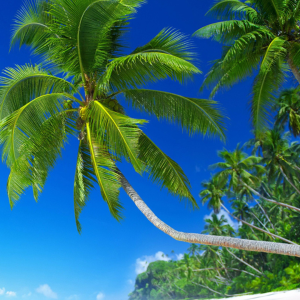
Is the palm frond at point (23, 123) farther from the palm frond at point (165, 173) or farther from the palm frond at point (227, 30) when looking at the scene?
the palm frond at point (227, 30)

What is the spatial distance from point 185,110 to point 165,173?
5.15ft

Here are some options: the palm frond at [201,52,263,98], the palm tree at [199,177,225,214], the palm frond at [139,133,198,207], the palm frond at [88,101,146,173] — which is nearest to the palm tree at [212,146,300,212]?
the palm tree at [199,177,225,214]

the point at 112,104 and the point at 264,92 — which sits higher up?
the point at 264,92

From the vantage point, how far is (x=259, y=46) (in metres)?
10.6

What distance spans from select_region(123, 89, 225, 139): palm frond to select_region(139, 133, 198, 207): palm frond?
2.94 ft

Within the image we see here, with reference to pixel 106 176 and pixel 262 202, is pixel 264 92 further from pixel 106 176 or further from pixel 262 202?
pixel 262 202

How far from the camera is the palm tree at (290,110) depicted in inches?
780

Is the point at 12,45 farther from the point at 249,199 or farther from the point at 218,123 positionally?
the point at 249,199

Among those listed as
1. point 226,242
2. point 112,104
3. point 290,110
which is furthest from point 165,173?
point 290,110

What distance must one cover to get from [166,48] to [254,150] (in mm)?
22778

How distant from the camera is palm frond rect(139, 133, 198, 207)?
7.27m

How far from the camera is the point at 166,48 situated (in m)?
7.01

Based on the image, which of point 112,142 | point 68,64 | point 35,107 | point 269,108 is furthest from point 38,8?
point 269,108

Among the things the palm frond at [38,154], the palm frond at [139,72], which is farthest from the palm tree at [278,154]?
the palm frond at [38,154]
